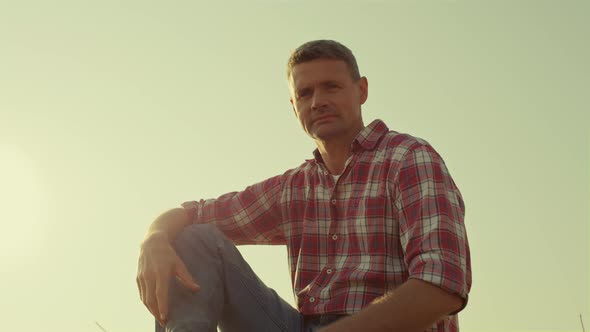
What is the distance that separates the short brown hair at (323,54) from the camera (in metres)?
4.88

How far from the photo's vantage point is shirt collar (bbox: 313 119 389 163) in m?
4.52

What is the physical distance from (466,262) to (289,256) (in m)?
1.31

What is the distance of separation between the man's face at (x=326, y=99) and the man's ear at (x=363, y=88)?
0.06 metres

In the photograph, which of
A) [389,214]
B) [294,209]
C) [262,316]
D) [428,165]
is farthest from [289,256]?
[428,165]

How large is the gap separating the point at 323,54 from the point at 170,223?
4.62 feet

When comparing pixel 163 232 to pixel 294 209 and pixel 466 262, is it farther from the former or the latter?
pixel 466 262

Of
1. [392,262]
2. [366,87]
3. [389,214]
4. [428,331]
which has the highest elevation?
[366,87]

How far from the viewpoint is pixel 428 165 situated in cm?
403

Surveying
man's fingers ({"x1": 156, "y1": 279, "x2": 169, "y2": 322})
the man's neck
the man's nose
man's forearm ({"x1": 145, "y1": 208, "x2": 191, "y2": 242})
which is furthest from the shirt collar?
man's fingers ({"x1": 156, "y1": 279, "x2": 169, "y2": 322})

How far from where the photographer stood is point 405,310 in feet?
12.1

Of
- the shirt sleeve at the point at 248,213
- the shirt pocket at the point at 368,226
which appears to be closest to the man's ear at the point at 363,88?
the shirt sleeve at the point at 248,213

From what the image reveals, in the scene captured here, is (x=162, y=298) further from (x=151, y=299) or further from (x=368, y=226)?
(x=368, y=226)

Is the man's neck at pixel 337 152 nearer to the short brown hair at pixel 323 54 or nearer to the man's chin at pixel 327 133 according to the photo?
the man's chin at pixel 327 133

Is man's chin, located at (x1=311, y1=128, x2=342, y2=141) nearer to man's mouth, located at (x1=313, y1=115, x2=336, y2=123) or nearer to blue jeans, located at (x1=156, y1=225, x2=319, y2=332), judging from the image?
man's mouth, located at (x1=313, y1=115, x2=336, y2=123)
